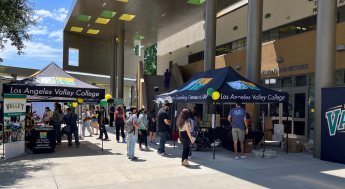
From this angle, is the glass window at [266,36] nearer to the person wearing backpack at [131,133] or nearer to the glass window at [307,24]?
the glass window at [307,24]

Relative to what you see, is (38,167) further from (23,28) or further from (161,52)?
(161,52)

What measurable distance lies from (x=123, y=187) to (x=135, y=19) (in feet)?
76.0

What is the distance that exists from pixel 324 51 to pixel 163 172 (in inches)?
277

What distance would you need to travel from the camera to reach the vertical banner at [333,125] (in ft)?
30.3

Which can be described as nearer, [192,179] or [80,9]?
[192,179]

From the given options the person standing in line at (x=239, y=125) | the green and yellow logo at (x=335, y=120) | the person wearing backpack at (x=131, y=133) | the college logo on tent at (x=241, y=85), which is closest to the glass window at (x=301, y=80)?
the college logo on tent at (x=241, y=85)

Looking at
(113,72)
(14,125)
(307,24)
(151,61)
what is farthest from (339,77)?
(151,61)

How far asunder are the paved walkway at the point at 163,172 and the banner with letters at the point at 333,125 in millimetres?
433

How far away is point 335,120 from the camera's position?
372 inches

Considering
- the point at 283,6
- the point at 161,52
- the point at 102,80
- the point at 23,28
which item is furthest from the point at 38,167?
the point at 102,80

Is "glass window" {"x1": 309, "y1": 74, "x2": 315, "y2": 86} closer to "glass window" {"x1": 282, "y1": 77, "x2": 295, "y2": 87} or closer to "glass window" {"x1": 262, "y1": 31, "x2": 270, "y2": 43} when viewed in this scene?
"glass window" {"x1": 282, "y1": 77, "x2": 295, "y2": 87}

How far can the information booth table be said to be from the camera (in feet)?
34.7

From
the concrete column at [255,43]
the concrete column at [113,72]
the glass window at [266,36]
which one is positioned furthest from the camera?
the concrete column at [113,72]

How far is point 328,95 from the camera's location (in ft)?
32.1
